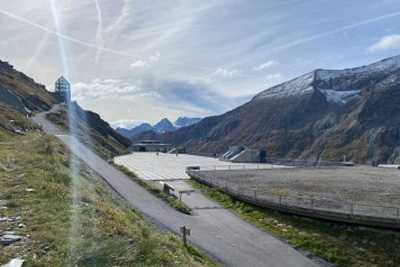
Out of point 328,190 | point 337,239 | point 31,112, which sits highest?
point 31,112

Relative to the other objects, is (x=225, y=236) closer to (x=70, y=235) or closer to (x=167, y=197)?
(x=167, y=197)

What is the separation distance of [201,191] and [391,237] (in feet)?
50.6

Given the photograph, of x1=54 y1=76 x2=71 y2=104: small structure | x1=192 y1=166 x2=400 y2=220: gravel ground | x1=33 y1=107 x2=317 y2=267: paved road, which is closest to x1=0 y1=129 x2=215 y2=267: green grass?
x1=33 y1=107 x2=317 y2=267: paved road

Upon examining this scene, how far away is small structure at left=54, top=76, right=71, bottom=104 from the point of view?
134625 mm

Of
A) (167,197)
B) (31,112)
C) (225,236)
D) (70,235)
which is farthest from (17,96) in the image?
(70,235)

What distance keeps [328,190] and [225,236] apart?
1146 centimetres

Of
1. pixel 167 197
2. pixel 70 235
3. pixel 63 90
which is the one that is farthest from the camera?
pixel 63 90

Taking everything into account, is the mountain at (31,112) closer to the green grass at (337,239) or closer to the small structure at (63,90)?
the small structure at (63,90)

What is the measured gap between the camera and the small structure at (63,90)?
442 ft

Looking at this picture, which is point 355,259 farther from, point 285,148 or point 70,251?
point 285,148

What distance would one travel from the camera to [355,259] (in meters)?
16.5

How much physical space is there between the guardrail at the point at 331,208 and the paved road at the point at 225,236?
2.10 meters

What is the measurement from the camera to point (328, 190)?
27.5 m

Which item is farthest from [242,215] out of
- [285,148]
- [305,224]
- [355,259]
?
[285,148]
